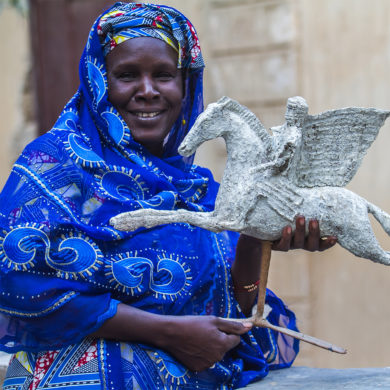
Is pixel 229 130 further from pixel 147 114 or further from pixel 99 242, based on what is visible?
pixel 99 242

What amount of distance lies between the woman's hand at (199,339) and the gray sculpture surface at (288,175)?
33cm

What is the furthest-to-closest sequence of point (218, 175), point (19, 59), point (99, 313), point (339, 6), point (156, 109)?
point (19, 59)
point (218, 175)
point (339, 6)
point (156, 109)
point (99, 313)

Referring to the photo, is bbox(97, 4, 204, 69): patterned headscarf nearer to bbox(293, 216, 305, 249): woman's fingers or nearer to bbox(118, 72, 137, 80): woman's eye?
bbox(118, 72, 137, 80): woman's eye

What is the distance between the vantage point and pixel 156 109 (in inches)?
92.8

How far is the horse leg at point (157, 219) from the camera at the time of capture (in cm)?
195

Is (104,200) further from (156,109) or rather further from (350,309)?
(350,309)

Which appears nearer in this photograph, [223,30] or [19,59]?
[223,30]

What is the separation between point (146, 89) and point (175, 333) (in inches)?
32.1

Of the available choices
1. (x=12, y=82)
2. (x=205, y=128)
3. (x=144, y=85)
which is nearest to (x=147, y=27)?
(x=144, y=85)

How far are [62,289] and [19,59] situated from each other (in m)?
3.73

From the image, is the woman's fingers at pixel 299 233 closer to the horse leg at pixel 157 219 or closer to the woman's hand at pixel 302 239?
the woman's hand at pixel 302 239

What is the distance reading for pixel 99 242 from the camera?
217 cm

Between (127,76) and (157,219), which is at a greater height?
(127,76)

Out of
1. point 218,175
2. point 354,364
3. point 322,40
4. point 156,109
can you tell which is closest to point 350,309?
point 354,364
